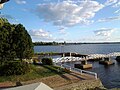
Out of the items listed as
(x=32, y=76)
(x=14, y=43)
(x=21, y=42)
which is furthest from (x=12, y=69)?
(x=21, y=42)

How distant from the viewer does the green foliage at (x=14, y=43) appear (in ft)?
108

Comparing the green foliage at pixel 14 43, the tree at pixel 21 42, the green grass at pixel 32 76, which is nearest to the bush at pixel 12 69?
the green grass at pixel 32 76

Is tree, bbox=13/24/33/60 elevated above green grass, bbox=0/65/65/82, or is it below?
above

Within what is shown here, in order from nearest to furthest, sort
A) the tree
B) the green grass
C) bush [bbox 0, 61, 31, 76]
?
1. the green grass
2. bush [bbox 0, 61, 31, 76]
3. the tree

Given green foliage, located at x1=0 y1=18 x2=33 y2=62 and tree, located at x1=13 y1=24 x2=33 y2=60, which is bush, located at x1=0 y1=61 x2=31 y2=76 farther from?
tree, located at x1=13 y1=24 x2=33 y2=60

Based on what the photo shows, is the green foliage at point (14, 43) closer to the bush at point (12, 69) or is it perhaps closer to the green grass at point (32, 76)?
the bush at point (12, 69)

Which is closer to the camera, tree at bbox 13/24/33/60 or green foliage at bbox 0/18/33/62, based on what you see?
green foliage at bbox 0/18/33/62

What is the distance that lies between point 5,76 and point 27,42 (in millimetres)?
10377

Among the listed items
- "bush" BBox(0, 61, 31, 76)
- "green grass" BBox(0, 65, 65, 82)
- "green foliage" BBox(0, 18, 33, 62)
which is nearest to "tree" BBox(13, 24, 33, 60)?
"green foliage" BBox(0, 18, 33, 62)

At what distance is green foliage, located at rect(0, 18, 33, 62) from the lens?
32.8m

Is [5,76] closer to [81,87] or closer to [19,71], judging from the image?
[19,71]

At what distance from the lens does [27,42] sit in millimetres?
37406

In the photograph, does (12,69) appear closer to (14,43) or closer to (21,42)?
(14,43)

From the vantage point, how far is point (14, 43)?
34812 millimetres
